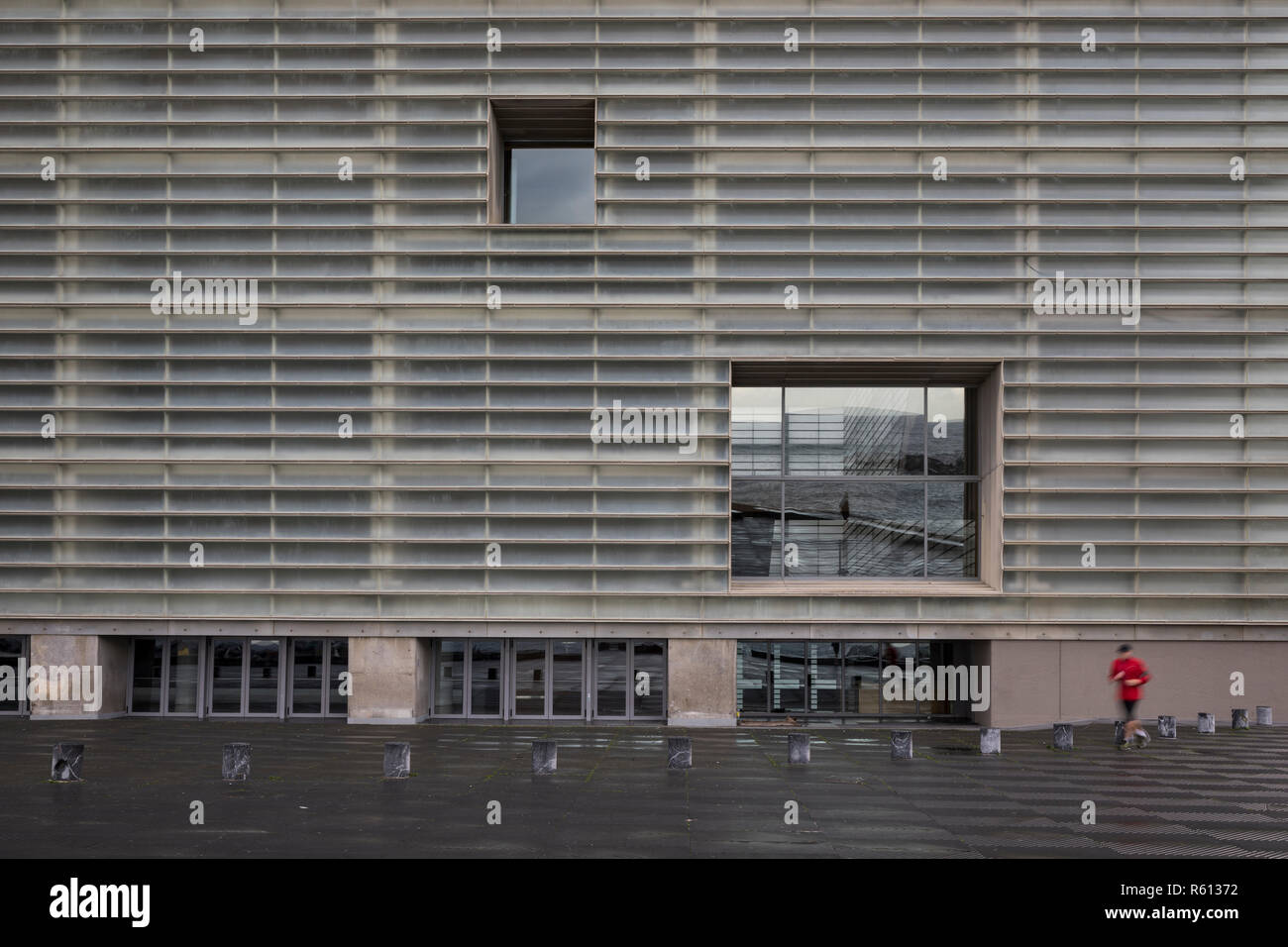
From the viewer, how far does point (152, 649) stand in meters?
28.2

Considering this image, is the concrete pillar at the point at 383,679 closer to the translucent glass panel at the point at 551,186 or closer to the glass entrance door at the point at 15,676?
the glass entrance door at the point at 15,676

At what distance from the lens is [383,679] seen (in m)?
26.9

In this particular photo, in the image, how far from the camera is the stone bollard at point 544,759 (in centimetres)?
1778

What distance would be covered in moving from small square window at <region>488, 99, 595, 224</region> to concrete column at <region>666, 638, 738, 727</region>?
11457mm

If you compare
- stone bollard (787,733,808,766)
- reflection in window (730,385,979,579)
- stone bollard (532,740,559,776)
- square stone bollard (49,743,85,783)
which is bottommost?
stone bollard (787,733,808,766)

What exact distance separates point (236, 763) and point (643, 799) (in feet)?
22.3

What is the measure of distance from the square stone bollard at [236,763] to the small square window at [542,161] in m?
15.4

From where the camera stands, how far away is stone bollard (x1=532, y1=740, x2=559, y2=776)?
17781 millimetres

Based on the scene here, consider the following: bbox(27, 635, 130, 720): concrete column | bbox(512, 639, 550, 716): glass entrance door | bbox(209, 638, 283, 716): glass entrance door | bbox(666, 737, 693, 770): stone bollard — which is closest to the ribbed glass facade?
bbox(27, 635, 130, 720): concrete column

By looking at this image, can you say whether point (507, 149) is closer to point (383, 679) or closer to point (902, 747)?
point (383, 679)

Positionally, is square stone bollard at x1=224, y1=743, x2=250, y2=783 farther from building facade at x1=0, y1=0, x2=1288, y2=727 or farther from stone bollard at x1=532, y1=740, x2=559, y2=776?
building facade at x1=0, y1=0, x2=1288, y2=727
